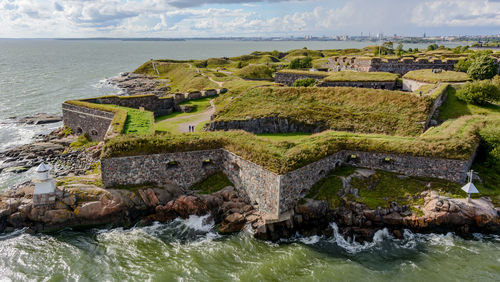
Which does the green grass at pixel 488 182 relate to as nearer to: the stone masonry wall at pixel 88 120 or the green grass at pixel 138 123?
the green grass at pixel 138 123

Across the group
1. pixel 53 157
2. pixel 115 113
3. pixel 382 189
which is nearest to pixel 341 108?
pixel 382 189

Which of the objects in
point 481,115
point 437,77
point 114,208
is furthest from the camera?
point 437,77

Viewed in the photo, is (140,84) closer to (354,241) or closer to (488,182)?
(354,241)

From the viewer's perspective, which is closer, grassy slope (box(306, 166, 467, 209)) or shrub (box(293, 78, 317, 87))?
grassy slope (box(306, 166, 467, 209))

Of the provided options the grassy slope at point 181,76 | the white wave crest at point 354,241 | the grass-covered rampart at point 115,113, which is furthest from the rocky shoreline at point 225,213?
the grassy slope at point 181,76

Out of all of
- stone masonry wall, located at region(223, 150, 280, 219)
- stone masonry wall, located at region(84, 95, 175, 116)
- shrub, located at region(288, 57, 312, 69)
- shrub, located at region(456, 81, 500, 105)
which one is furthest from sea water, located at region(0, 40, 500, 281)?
shrub, located at region(288, 57, 312, 69)

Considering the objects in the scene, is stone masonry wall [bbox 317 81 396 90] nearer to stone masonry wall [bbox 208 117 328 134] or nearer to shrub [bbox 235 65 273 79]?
stone masonry wall [bbox 208 117 328 134]
